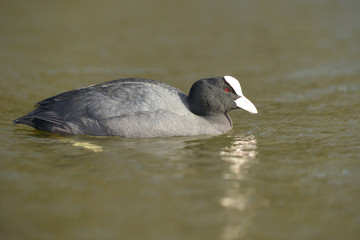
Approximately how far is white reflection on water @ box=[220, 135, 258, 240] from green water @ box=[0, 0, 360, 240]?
0.7 inches

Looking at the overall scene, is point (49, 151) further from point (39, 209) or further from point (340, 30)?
point (340, 30)

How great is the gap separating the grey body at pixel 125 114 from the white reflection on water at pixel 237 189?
672 millimetres

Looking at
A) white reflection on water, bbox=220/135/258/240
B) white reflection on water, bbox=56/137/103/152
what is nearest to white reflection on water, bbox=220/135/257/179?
white reflection on water, bbox=220/135/258/240

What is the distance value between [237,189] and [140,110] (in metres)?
2.15

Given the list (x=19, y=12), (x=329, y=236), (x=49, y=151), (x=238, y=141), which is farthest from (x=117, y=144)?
(x=19, y=12)

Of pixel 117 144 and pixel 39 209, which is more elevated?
pixel 117 144

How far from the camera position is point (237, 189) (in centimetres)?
502

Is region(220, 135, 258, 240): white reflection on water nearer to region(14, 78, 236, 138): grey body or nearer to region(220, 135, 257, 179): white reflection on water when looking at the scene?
region(220, 135, 257, 179): white reflection on water

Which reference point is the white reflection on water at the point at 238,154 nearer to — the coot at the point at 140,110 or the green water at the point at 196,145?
the green water at the point at 196,145

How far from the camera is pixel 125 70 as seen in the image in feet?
36.0

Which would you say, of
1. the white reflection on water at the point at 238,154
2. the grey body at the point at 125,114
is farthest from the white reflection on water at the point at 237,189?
the grey body at the point at 125,114

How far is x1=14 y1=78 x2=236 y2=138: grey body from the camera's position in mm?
6703

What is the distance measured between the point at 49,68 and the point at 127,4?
5.94 m

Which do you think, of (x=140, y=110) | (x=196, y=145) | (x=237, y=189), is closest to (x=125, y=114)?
(x=140, y=110)
